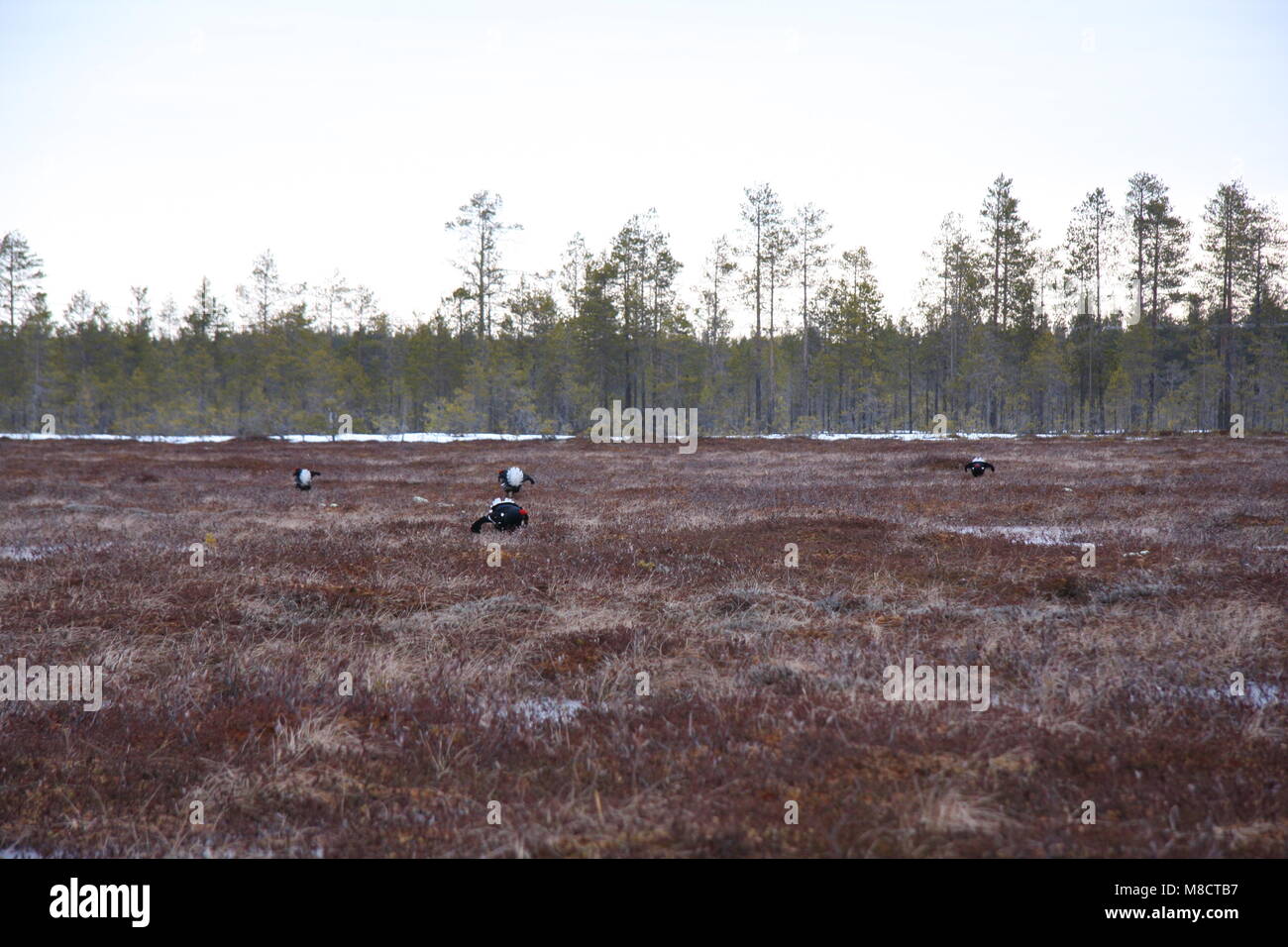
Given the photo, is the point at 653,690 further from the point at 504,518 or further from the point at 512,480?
the point at 512,480

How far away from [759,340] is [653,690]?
155 ft

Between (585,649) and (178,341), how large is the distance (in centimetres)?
7598

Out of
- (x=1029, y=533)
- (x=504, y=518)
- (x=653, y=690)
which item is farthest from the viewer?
(x=504, y=518)

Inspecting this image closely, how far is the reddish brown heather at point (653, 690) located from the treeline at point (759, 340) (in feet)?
126

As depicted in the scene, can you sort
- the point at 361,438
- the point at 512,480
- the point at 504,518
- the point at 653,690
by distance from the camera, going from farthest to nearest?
the point at 361,438 < the point at 512,480 < the point at 504,518 < the point at 653,690

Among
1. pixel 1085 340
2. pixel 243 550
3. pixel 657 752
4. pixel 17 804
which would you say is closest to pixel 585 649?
pixel 657 752

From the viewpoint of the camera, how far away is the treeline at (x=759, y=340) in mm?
47625

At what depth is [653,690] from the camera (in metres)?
5.30

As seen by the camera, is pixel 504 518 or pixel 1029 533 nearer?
pixel 1029 533

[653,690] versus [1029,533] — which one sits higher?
[1029,533]

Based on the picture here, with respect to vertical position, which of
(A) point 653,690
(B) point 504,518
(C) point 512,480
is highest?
(C) point 512,480

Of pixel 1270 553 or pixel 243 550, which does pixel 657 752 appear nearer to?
pixel 243 550

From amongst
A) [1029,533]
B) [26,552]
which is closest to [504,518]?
[26,552]
